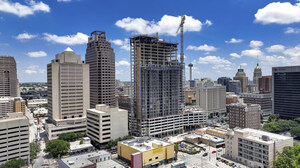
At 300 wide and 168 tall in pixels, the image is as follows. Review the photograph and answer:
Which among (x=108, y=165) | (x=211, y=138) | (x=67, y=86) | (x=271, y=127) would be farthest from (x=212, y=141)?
(x=67, y=86)

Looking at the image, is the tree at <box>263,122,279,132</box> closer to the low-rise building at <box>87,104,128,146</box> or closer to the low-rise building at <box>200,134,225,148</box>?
the low-rise building at <box>200,134,225,148</box>

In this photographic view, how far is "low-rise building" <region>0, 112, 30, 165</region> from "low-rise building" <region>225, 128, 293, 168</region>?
103m

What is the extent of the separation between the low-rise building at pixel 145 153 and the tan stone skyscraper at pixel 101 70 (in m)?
89.9

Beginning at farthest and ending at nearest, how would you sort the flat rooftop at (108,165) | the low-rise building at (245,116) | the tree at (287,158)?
the low-rise building at (245,116) < the flat rooftop at (108,165) < the tree at (287,158)

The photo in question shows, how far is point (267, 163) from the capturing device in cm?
9588

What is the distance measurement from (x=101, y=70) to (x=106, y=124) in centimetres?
7261

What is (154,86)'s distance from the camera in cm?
15900

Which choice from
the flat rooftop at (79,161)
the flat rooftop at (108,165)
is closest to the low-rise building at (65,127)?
the flat rooftop at (79,161)

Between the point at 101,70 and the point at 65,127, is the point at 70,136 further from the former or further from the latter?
the point at 101,70

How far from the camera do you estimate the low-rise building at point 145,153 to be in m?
95.1

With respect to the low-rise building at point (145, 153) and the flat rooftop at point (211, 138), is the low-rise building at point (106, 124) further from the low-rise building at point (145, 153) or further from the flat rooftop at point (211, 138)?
the flat rooftop at point (211, 138)

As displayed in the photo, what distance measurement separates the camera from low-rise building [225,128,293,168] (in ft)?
316

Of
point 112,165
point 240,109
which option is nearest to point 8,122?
point 112,165

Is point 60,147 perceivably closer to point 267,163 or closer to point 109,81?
point 109,81
